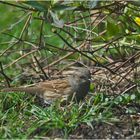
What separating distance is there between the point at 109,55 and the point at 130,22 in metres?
1.43

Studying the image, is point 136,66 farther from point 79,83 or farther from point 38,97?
point 38,97

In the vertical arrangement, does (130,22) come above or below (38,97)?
above

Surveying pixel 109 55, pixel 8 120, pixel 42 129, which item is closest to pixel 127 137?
pixel 42 129

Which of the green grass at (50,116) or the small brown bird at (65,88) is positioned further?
the small brown bird at (65,88)

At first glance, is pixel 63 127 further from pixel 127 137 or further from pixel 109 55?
pixel 109 55

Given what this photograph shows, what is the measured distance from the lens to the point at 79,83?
6.32 m

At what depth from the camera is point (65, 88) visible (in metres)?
6.41

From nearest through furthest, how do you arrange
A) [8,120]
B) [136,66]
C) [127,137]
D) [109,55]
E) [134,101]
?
[127,137], [8,120], [134,101], [136,66], [109,55]

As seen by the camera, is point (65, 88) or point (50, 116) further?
point (65, 88)

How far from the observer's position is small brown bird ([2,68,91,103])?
244 inches

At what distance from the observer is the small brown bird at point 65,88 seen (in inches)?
244

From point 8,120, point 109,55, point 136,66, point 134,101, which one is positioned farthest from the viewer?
point 109,55

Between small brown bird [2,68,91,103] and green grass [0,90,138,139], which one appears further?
small brown bird [2,68,91,103]

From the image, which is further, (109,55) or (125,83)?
(109,55)
